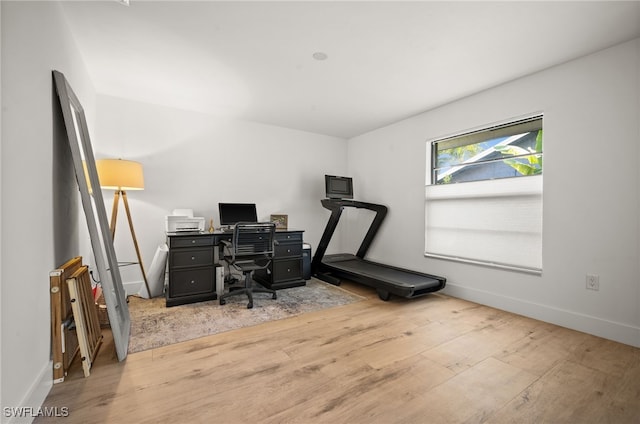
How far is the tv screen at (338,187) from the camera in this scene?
14.6 feet

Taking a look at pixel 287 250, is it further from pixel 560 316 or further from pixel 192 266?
pixel 560 316

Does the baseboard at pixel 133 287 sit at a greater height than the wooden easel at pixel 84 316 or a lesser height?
lesser

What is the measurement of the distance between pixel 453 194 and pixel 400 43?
2063 mm

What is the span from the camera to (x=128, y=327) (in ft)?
7.97

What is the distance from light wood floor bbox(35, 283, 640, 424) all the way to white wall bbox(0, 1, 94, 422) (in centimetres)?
34

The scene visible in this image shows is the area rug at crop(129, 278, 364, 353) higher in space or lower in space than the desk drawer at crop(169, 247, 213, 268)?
lower

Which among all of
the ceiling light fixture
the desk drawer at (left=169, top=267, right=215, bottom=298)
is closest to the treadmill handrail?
the desk drawer at (left=169, top=267, right=215, bottom=298)

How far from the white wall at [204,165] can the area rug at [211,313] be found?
101cm

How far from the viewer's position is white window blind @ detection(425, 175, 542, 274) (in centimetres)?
288

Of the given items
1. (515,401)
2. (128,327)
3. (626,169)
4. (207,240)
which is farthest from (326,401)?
(626,169)

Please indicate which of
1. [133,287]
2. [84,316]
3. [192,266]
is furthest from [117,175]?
[84,316]

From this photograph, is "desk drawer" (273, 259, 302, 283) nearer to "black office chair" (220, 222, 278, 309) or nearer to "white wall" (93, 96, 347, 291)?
"black office chair" (220, 222, 278, 309)

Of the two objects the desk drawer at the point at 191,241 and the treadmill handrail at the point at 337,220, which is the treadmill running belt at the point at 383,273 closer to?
the treadmill handrail at the point at 337,220

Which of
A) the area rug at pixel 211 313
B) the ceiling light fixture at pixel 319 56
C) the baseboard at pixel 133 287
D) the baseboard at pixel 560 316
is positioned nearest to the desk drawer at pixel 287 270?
the area rug at pixel 211 313
